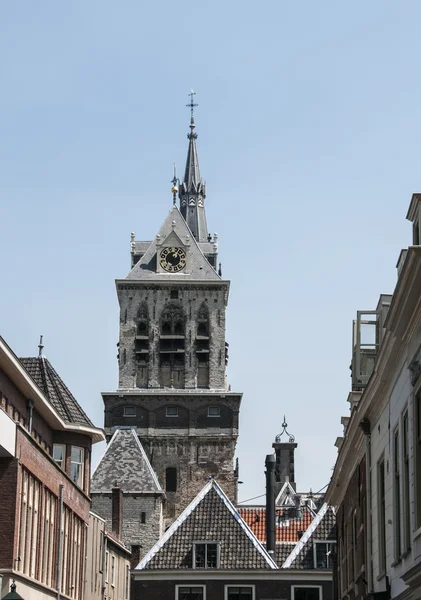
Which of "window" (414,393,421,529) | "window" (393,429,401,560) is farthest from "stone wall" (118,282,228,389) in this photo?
"window" (414,393,421,529)

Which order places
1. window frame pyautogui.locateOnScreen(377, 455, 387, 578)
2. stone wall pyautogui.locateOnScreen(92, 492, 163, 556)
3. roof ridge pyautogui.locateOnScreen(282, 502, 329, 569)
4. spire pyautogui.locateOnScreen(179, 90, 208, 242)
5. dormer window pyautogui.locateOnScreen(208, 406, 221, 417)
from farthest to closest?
1. spire pyautogui.locateOnScreen(179, 90, 208, 242)
2. dormer window pyautogui.locateOnScreen(208, 406, 221, 417)
3. stone wall pyautogui.locateOnScreen(92, 492, 163, 556)
4. roof ridge pyautogui.locateOnScreen(282, 502, 329, 569)
5. window frame pyautogui.locateOnScreen(377, 455, 387, 578)

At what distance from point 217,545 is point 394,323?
38962 millimetres

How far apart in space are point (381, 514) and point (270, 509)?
37222 mm

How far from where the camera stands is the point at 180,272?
94562 millimetres

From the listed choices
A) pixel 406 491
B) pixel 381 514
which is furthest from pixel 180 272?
pixel 406 491

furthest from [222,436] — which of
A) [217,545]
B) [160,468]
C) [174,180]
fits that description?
[217,545]

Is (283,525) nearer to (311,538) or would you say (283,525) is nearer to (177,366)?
(311,538)

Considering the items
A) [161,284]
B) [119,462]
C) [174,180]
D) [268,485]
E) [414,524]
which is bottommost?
[414,524]

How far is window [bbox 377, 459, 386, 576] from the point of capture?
18.8 m

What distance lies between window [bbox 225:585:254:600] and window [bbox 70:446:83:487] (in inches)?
601

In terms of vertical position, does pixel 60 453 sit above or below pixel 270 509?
below

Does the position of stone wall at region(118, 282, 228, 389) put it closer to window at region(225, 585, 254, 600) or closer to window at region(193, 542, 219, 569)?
window at region(193, 542, 219, 569)

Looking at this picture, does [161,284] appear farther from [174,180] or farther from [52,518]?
[52,518]

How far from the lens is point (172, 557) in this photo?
2040 inches
